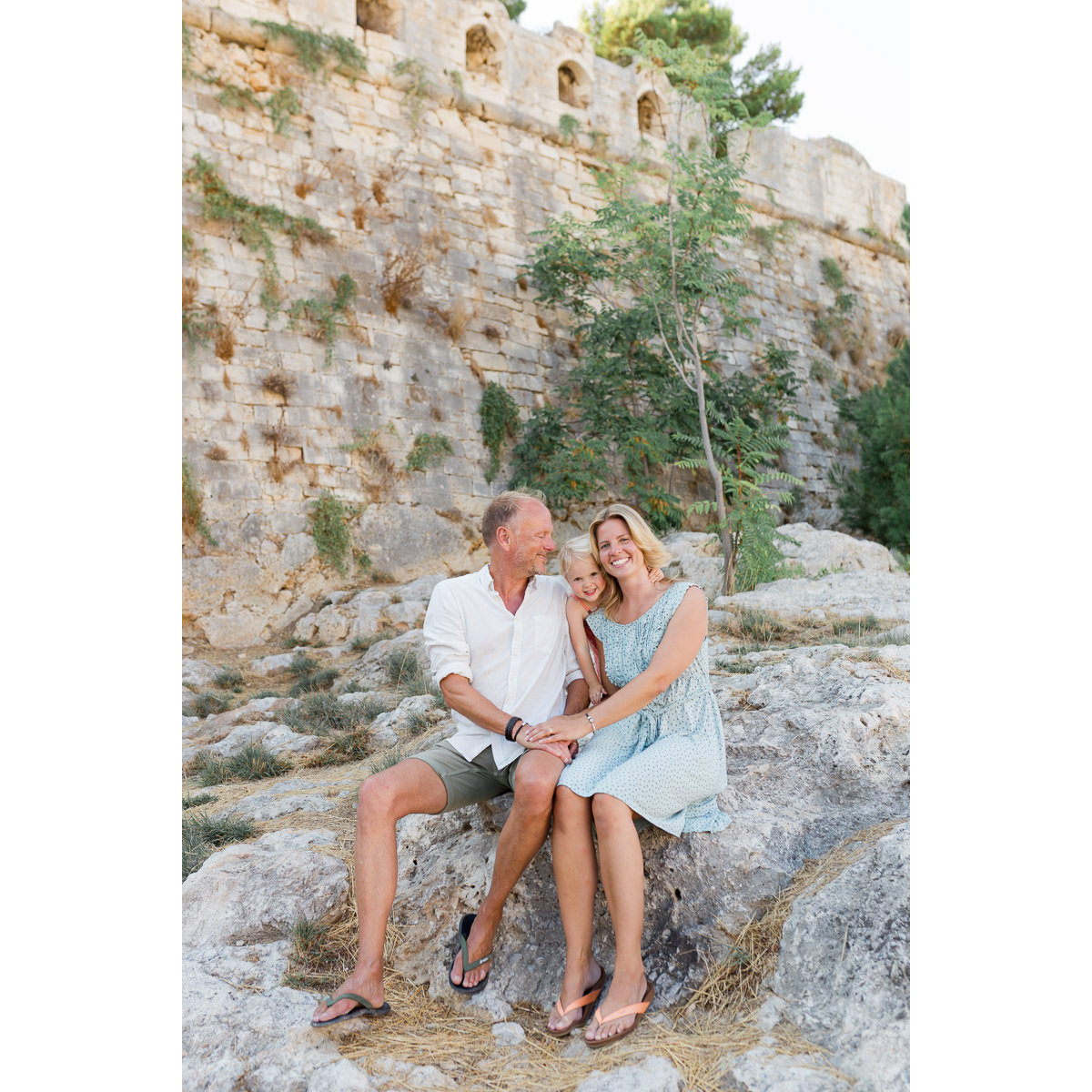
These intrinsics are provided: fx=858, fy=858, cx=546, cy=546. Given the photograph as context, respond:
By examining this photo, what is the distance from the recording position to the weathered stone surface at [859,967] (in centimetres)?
168

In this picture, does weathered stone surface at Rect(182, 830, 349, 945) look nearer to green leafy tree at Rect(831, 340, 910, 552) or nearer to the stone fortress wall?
the stone fortress wall

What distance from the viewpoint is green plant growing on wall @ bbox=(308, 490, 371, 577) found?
6.86 m

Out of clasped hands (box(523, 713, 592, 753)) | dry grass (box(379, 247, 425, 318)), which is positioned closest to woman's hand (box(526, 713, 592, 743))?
clasped hands (box(523, 713, 592, 753))

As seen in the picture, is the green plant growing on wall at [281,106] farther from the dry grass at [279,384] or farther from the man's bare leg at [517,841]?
the man's bare leg at [517,841]

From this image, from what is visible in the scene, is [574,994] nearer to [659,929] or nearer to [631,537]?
[659,929]

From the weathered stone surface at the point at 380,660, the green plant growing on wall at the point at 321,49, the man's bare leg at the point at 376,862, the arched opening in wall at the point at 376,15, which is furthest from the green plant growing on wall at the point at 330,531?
the man's bare leg at the point at 376,862

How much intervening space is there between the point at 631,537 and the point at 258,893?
1.47 m

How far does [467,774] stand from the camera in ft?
7.70

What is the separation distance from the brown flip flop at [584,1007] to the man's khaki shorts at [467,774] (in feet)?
1.75

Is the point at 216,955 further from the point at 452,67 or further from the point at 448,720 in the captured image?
the point at 452,67

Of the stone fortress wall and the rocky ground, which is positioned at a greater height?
the stone fortress wall

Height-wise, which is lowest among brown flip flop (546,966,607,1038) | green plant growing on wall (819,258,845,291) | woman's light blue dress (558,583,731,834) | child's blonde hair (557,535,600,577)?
brown flip flop (546,966,607,1038)

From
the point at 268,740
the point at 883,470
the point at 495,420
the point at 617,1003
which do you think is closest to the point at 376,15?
the point at 495,420

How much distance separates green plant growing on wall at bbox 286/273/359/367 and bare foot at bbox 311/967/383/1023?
5896 millimetres
